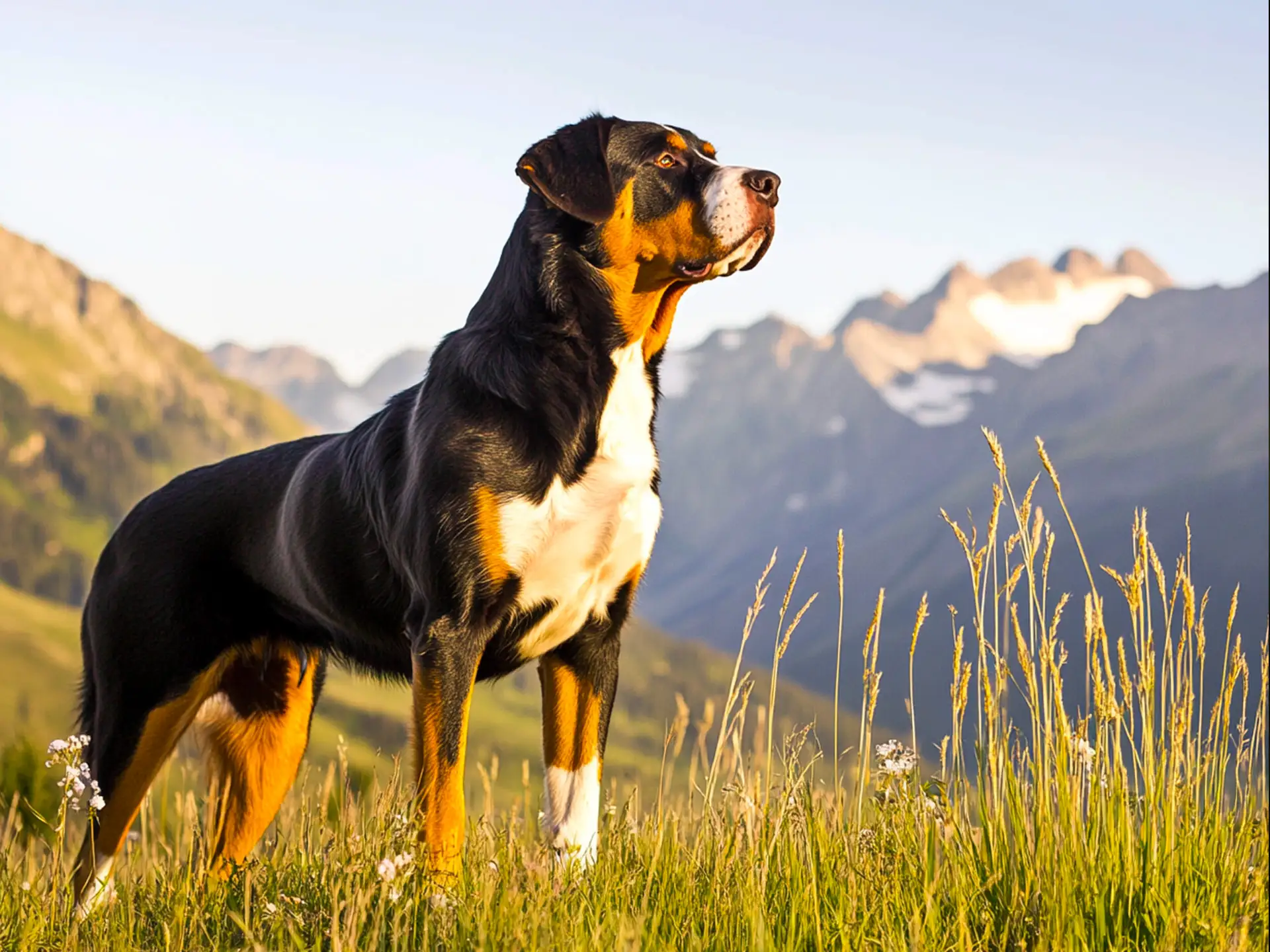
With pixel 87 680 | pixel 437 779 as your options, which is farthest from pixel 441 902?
pixel 87 680

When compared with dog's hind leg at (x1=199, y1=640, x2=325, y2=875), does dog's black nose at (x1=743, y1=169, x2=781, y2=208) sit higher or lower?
higher

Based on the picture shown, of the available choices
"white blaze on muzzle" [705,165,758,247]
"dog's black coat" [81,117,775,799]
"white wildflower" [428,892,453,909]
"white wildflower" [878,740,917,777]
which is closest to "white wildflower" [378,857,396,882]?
"white wildflower" [428,892,453,909]

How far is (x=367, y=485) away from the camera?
5.46 meters

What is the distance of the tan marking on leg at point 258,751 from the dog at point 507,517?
29 centimetres

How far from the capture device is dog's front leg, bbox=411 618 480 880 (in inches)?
174

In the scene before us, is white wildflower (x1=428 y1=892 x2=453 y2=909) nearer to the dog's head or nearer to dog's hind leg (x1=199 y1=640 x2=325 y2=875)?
the dog's head

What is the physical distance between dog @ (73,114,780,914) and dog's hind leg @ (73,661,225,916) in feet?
0.04

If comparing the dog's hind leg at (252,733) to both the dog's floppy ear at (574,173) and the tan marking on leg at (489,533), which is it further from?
the dog's floppy ear at (574,173)

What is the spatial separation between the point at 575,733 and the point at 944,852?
66.6 inches

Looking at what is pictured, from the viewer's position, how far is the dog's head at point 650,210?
5.13 metres

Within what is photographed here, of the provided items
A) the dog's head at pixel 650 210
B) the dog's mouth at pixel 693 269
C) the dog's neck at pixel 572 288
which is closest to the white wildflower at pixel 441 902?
the dog's neck at pixel 572 288

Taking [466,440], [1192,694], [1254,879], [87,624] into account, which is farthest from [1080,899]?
[87,624]

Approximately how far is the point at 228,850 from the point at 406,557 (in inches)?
87.3

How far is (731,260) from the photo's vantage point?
17.1ft
